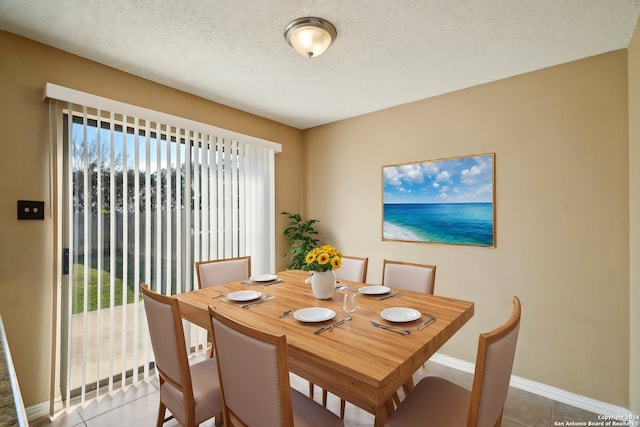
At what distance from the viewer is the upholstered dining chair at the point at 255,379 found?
3.33 ft

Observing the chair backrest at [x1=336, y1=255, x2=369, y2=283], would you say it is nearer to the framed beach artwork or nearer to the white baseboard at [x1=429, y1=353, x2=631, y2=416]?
the framed beach artwork

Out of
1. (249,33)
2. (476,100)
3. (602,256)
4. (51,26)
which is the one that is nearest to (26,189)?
(51,26)

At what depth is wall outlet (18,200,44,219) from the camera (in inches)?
76.9

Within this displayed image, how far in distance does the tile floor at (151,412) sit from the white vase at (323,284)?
0.94 metres

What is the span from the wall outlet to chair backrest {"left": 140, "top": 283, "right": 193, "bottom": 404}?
3.88ft

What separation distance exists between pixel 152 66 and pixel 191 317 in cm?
198

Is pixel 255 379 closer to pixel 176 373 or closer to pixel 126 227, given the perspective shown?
pixel 176 373

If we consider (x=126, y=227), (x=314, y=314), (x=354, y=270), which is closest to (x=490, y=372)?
(x=314, y=314)

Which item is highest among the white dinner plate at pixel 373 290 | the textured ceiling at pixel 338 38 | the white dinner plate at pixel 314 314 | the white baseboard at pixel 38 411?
the textured ceiling at pixel 338 38

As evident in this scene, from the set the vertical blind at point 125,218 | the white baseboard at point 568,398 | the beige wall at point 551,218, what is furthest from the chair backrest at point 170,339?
the white baseboard at point 568,398

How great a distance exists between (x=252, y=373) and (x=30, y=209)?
2.02m

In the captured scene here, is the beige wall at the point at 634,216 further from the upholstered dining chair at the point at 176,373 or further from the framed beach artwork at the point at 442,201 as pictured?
the upholstered dining chair at the point at 176,373

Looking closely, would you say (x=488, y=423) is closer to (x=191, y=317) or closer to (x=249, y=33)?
(x=191, y=317)

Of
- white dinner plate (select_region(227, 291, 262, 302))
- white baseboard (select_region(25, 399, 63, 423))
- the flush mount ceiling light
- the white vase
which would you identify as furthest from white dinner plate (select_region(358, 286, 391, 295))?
white baseboard (select_region(25, 399, 63, 423))
